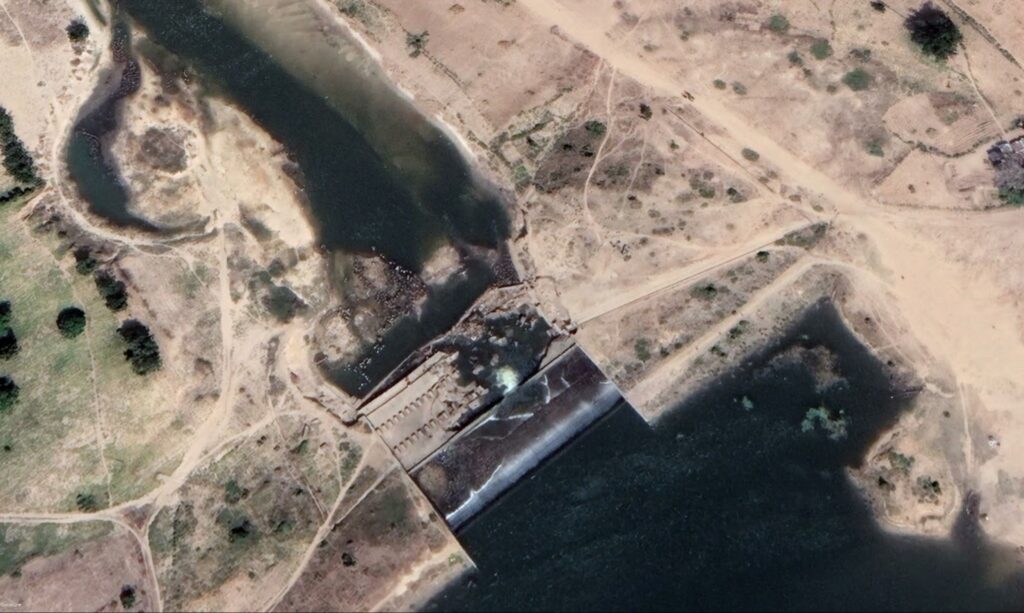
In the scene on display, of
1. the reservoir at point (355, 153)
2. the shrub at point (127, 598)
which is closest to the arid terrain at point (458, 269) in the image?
the shrub at point (127, 598)

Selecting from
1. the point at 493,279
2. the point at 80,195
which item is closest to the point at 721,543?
the point at 493,279

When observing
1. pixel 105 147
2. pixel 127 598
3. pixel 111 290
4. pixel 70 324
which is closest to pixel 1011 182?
pixel 111 290

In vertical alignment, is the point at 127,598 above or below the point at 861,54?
above

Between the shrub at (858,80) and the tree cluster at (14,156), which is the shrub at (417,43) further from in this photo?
the shrub at (858,80)

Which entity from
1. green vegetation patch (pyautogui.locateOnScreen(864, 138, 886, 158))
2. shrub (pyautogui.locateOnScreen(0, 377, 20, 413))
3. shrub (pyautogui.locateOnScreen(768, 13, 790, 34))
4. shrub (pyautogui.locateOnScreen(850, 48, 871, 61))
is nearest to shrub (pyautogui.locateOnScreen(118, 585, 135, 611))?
shrub (pyautogui.locateOnScreen(0, 377, 20, 413))

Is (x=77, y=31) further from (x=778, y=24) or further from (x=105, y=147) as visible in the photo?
(x=778, y=24)

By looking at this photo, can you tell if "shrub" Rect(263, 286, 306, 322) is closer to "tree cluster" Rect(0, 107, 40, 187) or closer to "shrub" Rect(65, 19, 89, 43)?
"tree cluster" Rect(0, 107, 40, 187)
